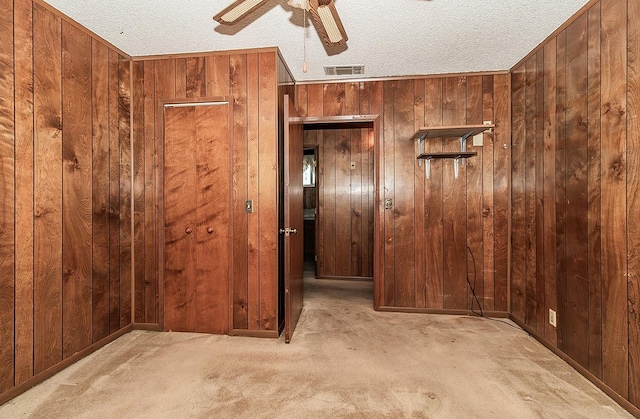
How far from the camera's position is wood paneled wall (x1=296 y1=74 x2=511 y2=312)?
9.89ft

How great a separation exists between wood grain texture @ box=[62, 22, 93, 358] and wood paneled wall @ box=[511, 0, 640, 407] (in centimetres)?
353

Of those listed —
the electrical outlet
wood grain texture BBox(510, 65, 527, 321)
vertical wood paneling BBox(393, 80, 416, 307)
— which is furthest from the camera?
vertical wood paneling BBox(393, 80, 416, 307)

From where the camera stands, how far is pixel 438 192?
309 cm

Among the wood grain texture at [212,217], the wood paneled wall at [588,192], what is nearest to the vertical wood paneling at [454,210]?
the wood paneled wall at [588,192]

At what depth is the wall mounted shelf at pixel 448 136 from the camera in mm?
2671

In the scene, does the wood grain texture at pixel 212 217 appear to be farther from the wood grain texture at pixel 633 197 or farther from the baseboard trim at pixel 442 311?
the wood grain texture at pixel 633 197

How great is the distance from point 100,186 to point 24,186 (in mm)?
576

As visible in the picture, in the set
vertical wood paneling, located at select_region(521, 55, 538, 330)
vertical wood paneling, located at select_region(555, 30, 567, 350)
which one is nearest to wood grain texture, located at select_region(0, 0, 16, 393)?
vertical wood paneling, located at select_region(555, 30, 567, 350)

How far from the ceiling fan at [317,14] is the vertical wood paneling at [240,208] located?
1041 mm

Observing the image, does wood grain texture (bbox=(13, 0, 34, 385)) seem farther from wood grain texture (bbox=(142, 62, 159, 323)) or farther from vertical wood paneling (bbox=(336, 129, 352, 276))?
vertical wood paneling (bbox=(336, 129, 352, 276))

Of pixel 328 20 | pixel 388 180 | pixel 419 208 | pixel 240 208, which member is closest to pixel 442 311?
pixel 419 208

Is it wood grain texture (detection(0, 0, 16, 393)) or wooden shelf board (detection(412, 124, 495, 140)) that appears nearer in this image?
wood grain texture (detection(0, 0, 16, 393))

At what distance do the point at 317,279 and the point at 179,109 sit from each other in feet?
9.96

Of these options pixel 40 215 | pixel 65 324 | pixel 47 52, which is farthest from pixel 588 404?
pixel 47 52
